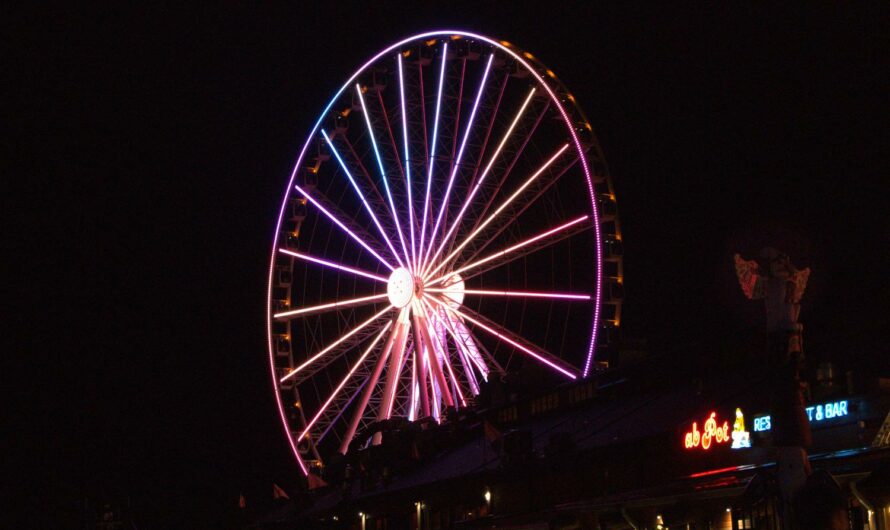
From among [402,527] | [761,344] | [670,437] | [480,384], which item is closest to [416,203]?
[480,384]

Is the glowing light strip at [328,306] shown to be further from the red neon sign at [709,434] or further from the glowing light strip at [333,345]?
the red neon sign at [709,434]

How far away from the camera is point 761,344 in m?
24.4

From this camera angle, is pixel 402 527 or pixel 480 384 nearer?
pixel 402 527

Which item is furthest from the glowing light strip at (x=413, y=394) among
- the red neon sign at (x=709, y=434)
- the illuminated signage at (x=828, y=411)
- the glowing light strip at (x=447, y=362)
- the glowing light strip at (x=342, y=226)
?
the red neon sign at (x=709, y=434)

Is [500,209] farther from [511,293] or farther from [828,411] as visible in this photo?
[828,411]

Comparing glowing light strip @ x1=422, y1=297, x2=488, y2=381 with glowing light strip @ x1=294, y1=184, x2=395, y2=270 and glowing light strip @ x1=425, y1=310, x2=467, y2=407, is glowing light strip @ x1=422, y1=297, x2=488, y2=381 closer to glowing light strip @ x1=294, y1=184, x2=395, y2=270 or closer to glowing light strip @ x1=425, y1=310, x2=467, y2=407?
glowing light strip @ x1=425, y1=310, x2=467, y2=407

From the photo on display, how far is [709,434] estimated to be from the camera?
1856cm

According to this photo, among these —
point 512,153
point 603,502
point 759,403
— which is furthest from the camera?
point 512,153

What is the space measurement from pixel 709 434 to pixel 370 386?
62.4 feet

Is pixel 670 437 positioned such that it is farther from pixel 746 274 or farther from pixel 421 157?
pixel 421 157

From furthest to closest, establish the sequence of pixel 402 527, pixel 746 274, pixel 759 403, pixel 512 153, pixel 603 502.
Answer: pixel 512 153 < pixel 402 527 < pixel 759 403 < pixel 603 502 < pixel 746 274

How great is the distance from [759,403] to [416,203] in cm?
1475

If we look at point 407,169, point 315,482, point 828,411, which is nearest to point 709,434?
point 828,411

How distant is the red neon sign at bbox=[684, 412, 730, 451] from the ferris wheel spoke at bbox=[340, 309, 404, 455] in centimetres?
1770
